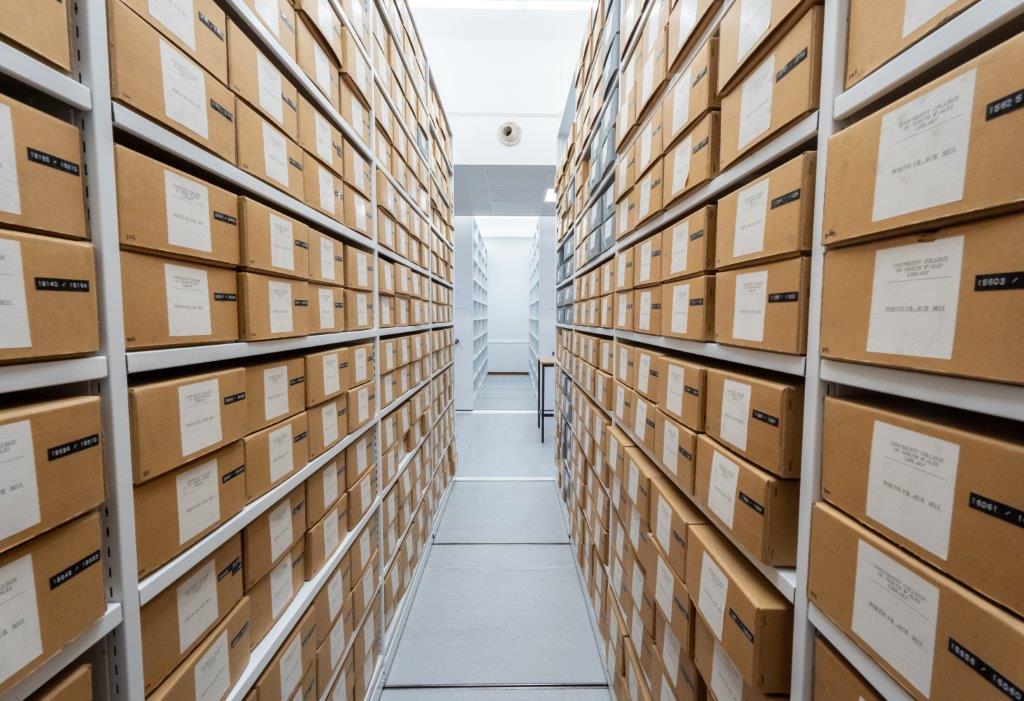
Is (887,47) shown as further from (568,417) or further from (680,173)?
(568,417)

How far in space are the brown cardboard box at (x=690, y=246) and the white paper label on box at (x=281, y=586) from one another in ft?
3.75

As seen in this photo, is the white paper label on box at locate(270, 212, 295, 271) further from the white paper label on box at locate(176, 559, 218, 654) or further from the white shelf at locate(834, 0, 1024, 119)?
the white shelf at locate(834, 0, 1024, 119)

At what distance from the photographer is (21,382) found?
1.65 feet

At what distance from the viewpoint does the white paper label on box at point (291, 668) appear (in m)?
1.00

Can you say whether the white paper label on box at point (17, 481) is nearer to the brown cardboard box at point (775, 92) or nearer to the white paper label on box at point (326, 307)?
the white paper label on box at point (326, 307)

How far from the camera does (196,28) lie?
76 cm

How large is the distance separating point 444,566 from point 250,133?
2.18 metres

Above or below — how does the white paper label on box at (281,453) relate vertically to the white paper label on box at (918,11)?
→ below

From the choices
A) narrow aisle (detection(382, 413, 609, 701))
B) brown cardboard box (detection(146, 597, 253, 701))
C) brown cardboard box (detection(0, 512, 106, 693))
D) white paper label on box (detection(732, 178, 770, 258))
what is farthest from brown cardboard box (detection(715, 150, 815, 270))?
narrow aisle (detection(382, 413, 609, 701))

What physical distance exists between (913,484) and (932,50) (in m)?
0.45

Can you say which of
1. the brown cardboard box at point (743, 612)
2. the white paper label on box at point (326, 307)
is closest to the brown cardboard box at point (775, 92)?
the brown cardboard box at point (743, 612)

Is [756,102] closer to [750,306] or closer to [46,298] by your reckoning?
[750,306]

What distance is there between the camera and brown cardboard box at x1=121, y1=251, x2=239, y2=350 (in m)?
0.65

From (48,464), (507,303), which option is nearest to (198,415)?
(48,464)
